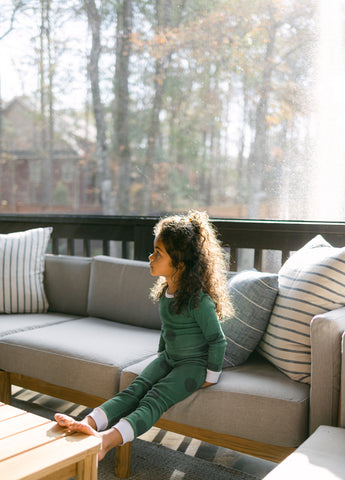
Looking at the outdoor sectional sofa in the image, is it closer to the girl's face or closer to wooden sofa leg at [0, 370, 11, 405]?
wooden sofa leg at [0, 370, 11, 405]

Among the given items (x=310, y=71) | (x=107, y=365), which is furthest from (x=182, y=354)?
(x=310, y=71)

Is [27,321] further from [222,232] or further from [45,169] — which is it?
[45,169]

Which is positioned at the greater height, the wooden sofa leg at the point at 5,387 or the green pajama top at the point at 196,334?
the green pajama top at the point at 196,334

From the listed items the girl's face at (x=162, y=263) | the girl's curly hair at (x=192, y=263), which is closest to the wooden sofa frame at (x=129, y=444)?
the girl's curly hair at (x=192, y=263)

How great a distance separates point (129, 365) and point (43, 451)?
0.77 m

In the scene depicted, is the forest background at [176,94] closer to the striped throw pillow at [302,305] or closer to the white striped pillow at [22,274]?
the striped throw pillow at [302,305]

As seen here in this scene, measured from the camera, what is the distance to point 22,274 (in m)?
3.04

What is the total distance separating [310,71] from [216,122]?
1.12m

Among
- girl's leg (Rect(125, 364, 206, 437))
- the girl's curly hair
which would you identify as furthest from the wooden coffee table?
the girl's curly hair

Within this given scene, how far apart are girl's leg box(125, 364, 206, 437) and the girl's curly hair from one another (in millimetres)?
235

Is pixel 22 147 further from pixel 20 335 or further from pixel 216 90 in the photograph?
pixel 20 335

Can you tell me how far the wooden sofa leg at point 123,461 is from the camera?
6.23 feet

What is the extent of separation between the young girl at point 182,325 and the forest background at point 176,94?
121 cm

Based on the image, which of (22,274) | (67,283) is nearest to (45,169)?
(22,274)
